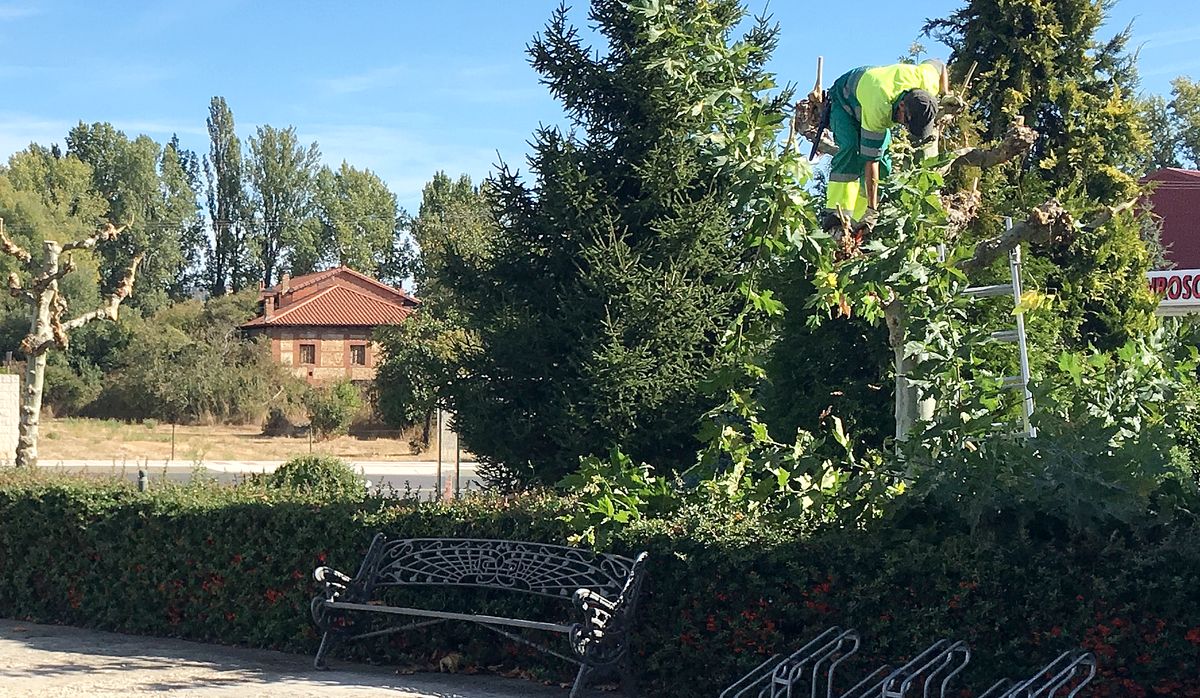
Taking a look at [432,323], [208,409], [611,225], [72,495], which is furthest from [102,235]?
[208,409]

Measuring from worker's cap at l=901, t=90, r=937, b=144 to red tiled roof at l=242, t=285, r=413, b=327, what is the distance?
51842 millimetres

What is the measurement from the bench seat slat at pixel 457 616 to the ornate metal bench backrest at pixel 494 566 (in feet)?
0.57

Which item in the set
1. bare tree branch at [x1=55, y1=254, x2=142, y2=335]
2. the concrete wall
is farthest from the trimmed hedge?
the concrete wall

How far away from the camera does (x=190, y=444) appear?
132 feet

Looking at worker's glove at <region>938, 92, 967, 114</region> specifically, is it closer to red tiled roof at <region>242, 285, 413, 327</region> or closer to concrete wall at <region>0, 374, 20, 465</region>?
concrete wall at <region>0, 374, 20, 465</region>

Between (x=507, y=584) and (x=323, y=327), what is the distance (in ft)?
178

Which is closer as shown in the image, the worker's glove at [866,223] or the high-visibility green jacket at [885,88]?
the high-visibility green jacket at [885,88]

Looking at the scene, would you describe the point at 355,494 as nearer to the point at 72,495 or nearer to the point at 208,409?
the point at 72,495

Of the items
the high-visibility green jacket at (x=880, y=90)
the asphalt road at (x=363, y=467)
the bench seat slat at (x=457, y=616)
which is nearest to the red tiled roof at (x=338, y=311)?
the asphalt road at (x=363, y=467)

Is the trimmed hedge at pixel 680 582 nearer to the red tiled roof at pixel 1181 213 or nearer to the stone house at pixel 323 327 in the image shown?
the red tiled roof at pixel 1181 213

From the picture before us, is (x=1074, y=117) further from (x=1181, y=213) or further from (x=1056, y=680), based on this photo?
(x=1181, y=213)

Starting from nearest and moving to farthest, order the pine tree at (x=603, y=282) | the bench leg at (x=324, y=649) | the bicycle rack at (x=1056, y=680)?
the bicycle rack at (x=1056, y=680) → the bench leg at (x=324, y=649) → the pine tree at (x=603, y=282)

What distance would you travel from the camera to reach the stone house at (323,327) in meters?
59.2

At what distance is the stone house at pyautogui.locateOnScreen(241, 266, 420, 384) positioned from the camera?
59250 mm
